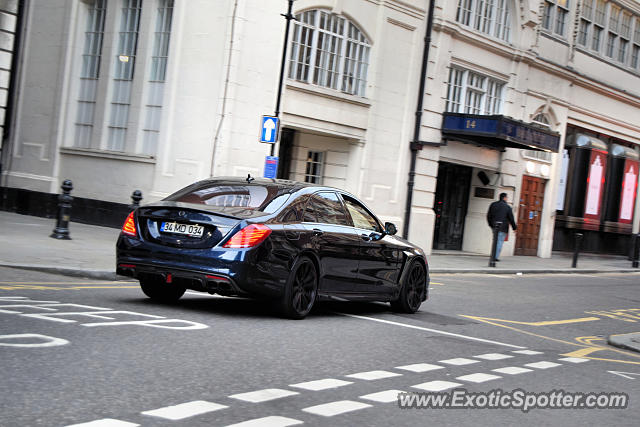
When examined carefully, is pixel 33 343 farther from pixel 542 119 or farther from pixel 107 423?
pixel 542 119

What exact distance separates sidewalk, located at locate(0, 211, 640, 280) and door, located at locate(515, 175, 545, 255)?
1.24 meters

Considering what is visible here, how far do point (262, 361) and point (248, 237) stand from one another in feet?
6.92

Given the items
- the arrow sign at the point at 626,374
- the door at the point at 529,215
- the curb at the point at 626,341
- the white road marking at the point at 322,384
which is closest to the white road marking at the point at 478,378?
the white road marking at the point at 322,384

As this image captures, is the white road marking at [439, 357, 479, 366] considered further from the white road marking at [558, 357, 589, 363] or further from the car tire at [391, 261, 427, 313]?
the car tire at [391, 261, 427, 313]

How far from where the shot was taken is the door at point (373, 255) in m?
10.4

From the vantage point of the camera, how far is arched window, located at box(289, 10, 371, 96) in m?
22.1

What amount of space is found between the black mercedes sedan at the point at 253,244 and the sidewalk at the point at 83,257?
267cm

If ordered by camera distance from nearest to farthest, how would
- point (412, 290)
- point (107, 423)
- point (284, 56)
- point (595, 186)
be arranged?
point (107, 423) < point (412, 290) < point (284, 56) < point (595, 186)

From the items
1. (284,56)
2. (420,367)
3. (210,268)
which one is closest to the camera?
(420,367)

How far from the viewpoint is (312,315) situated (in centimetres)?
1007

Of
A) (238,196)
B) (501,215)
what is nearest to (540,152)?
(501,215)

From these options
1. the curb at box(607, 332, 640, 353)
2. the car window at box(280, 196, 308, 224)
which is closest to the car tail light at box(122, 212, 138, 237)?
the car window at box(280, 196, 308, 224)

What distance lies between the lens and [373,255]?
1060cm

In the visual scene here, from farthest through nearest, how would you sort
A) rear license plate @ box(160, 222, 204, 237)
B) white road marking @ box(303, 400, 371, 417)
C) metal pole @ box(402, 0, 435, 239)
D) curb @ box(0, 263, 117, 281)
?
metal pole @ box(402, 0, 435, 239) < curb @ box(0, 263, 117, 281) < rear license plate @ box(160, 222, 204, 237) < white road marking @ box(303, 400, 371, 417)
